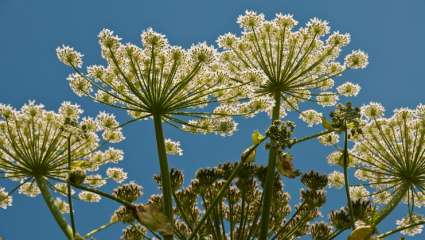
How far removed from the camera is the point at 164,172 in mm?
8914

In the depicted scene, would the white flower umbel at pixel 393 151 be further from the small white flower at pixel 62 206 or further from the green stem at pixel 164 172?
the small white flower at pixel 62 206

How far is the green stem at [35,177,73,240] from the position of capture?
900 centimetres

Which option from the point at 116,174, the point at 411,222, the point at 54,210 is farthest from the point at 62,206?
the point at 411,222

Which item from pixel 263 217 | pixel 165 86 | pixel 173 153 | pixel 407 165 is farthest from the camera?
pixel 173 153

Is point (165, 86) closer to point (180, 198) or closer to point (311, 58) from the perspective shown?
point (180, 198)

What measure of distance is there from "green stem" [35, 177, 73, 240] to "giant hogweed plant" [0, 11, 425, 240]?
0.02 metres

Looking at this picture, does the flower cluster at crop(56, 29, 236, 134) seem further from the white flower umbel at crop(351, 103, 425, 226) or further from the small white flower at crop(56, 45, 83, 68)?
the white flower umbel at crop(351, 103, 425, 226)

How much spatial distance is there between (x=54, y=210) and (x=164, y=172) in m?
2.09

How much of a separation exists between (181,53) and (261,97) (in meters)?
2.02

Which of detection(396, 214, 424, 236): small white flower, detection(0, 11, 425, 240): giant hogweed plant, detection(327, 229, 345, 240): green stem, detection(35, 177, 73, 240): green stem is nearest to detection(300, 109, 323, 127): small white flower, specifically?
detection(0, 11, 425, 240): giant hogweed plant

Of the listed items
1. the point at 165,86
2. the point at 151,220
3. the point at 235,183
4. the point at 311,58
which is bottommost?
the point at 151,220

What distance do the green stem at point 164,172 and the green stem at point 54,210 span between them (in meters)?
1.61

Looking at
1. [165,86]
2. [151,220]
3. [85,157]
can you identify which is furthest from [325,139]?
[151,220]

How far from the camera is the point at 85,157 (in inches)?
482
